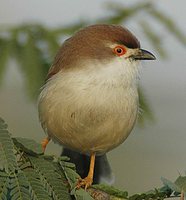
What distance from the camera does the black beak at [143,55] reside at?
440cm

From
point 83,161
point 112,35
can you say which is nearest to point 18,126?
point 83,161

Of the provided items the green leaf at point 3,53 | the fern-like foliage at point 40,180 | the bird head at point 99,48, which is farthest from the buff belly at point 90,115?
the fern-like foliage at point 40,180

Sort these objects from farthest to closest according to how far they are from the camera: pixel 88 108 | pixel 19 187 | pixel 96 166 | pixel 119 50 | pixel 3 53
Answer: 1. pixel 96 166
2. pixel 119 50
3. pixel 88 108
4. pixel 3 53
5. pixel 19 187

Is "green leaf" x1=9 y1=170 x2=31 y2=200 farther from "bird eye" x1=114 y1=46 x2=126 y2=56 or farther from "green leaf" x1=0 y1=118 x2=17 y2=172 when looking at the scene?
"bird eye" x1=114 y1=46 x2=126 y2=56

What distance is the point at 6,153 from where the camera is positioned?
2.43 m

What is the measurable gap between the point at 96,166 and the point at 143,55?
1.03 metres

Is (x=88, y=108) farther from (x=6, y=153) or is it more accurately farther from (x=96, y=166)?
(x=6, y=153)

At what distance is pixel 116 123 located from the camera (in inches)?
163

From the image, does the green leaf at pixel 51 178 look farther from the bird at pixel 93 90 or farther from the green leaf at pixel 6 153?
the bird at pixel 93 90

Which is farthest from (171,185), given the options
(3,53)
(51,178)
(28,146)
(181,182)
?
(3,53)

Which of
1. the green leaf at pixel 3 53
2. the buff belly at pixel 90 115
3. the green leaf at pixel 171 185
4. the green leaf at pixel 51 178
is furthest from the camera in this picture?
the buff belly at pixel 90 115

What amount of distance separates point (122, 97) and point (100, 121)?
0.74ft

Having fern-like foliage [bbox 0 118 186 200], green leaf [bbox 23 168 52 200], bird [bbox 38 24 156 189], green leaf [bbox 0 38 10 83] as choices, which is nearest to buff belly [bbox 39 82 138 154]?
bird [bbox 38 24 156 189]

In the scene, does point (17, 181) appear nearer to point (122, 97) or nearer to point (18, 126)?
point (122, 97)
